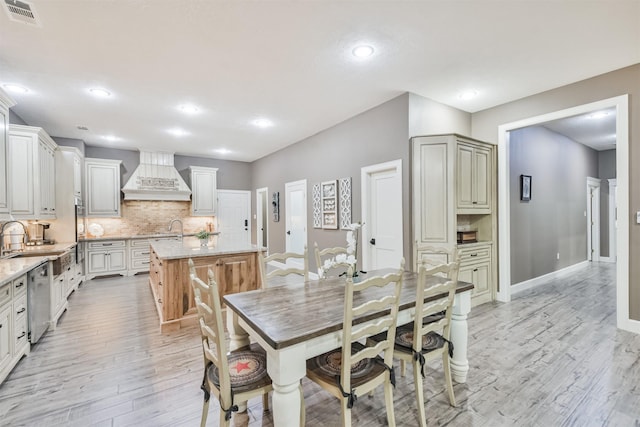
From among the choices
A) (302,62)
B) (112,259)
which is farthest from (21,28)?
(112,259)

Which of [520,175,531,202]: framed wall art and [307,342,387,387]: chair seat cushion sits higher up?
[520,175,531,202]: framed wall art

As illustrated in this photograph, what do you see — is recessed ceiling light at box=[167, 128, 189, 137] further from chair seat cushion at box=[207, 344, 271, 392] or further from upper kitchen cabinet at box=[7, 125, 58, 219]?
chair seat cushion at box=[207, 344, 271, 392]

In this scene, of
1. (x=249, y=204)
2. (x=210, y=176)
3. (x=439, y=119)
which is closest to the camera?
(x=439, y=119)

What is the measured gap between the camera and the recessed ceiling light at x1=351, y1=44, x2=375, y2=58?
264 centimetres

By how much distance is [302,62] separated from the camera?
290 cm

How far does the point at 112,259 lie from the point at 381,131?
5.95m

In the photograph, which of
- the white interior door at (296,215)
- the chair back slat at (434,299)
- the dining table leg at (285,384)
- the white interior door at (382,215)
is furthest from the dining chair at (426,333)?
the white interior door at (296,215)

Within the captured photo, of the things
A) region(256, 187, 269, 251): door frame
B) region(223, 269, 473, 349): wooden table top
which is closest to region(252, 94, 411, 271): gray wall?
region(256, 187, 269, 251): door frame

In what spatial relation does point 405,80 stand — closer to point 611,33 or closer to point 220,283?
point 611,33

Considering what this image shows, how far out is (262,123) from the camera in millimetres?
4895

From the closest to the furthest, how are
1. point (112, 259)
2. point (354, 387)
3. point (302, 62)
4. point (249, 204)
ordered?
point (354, 387) < point (302, 62) < point (112, 259) < point (249, 204)

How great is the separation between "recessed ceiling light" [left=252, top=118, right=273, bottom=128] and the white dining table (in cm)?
339

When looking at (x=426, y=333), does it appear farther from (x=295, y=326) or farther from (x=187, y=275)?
(x=187, y=275)

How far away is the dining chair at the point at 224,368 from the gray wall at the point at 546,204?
436cm
